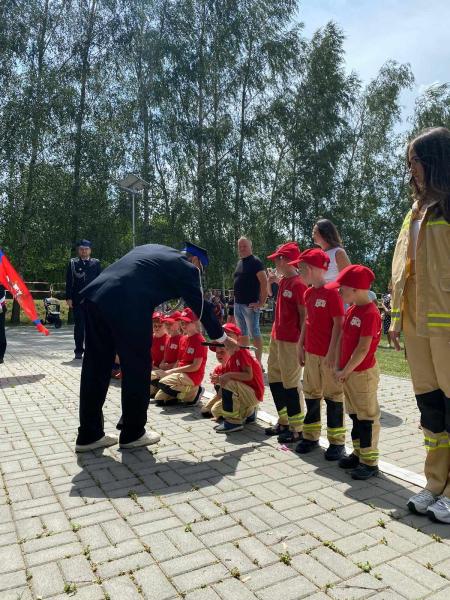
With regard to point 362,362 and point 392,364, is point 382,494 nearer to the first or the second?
point 362,362

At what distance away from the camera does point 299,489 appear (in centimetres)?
340

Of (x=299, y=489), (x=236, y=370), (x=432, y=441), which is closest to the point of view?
(x=432, y=441)

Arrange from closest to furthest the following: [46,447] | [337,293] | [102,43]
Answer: [337,293]
[46,447]
[102,43]

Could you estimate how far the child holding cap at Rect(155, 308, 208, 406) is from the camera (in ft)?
19.1

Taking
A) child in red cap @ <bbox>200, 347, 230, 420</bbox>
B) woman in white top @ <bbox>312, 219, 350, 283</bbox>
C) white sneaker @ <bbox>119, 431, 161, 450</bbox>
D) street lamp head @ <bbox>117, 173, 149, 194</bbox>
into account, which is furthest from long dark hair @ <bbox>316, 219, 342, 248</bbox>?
street lamp head @ <bbox>117, 173, 149, 194</bbox>

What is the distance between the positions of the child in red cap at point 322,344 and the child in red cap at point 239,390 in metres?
0.99

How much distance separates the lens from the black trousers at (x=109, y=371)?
4031 mm

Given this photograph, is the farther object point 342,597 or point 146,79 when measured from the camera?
point 146,79

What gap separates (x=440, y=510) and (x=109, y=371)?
2712mm

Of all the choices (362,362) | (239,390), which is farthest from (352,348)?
(239,390)

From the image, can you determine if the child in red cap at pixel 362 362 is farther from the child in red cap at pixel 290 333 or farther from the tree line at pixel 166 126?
the tree line at pixel 166 126

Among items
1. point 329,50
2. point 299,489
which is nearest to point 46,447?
point 299,489

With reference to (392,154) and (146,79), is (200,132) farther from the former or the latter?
(392,154)

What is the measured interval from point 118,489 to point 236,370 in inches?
74.6
